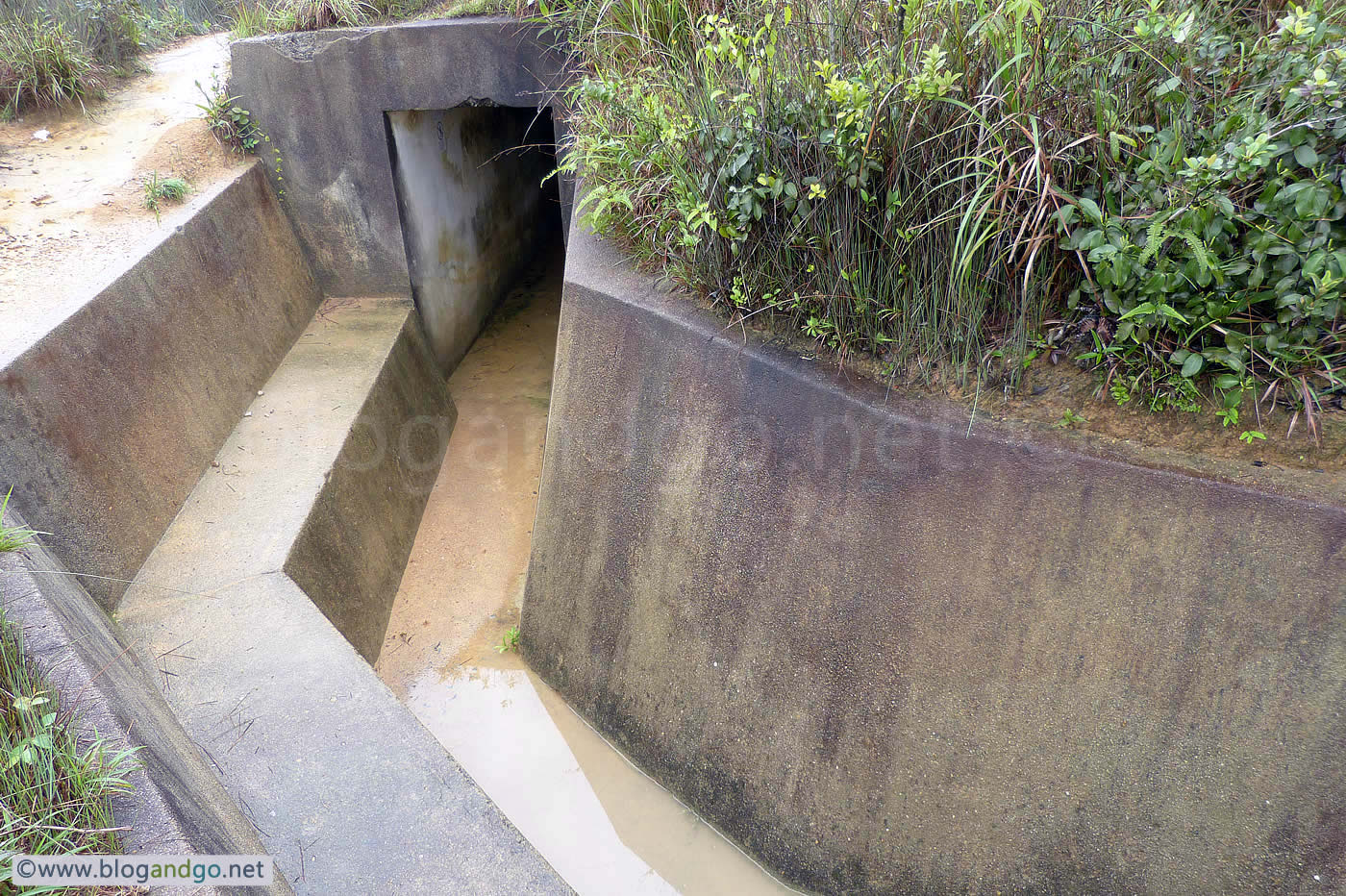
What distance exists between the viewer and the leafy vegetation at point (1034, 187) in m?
1.94

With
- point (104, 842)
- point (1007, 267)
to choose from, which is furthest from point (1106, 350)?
point (104, 842)

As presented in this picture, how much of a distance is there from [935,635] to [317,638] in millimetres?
2241

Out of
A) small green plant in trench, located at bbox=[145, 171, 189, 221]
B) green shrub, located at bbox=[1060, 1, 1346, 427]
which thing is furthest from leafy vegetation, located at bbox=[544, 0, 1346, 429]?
small green plant in trench, located at bbox=[145, 171, 189, 221]

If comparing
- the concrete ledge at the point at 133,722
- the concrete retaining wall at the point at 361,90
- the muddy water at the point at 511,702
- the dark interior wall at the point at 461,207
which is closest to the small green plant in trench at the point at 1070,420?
the muddy water at the point at 511,702

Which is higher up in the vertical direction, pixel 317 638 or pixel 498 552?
pixel 317 638

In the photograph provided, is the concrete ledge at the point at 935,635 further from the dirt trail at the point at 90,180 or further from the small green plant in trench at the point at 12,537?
the dirt trail at the point at 90,180

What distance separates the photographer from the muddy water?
117 inches

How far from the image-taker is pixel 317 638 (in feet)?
9.91

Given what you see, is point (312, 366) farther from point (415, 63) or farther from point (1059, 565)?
point (1059, 565)

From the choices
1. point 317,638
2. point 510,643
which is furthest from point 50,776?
point 510,643

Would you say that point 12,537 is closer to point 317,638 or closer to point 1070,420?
point 317,638

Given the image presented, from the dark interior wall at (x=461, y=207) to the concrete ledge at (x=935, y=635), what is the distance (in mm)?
3063

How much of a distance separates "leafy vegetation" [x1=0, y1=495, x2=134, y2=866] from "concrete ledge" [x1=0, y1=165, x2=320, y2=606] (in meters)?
1.47

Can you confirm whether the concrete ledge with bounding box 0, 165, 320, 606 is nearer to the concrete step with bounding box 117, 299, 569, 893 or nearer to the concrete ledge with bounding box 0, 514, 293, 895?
the concrete step with bounding box 117, 299, 569, 893
